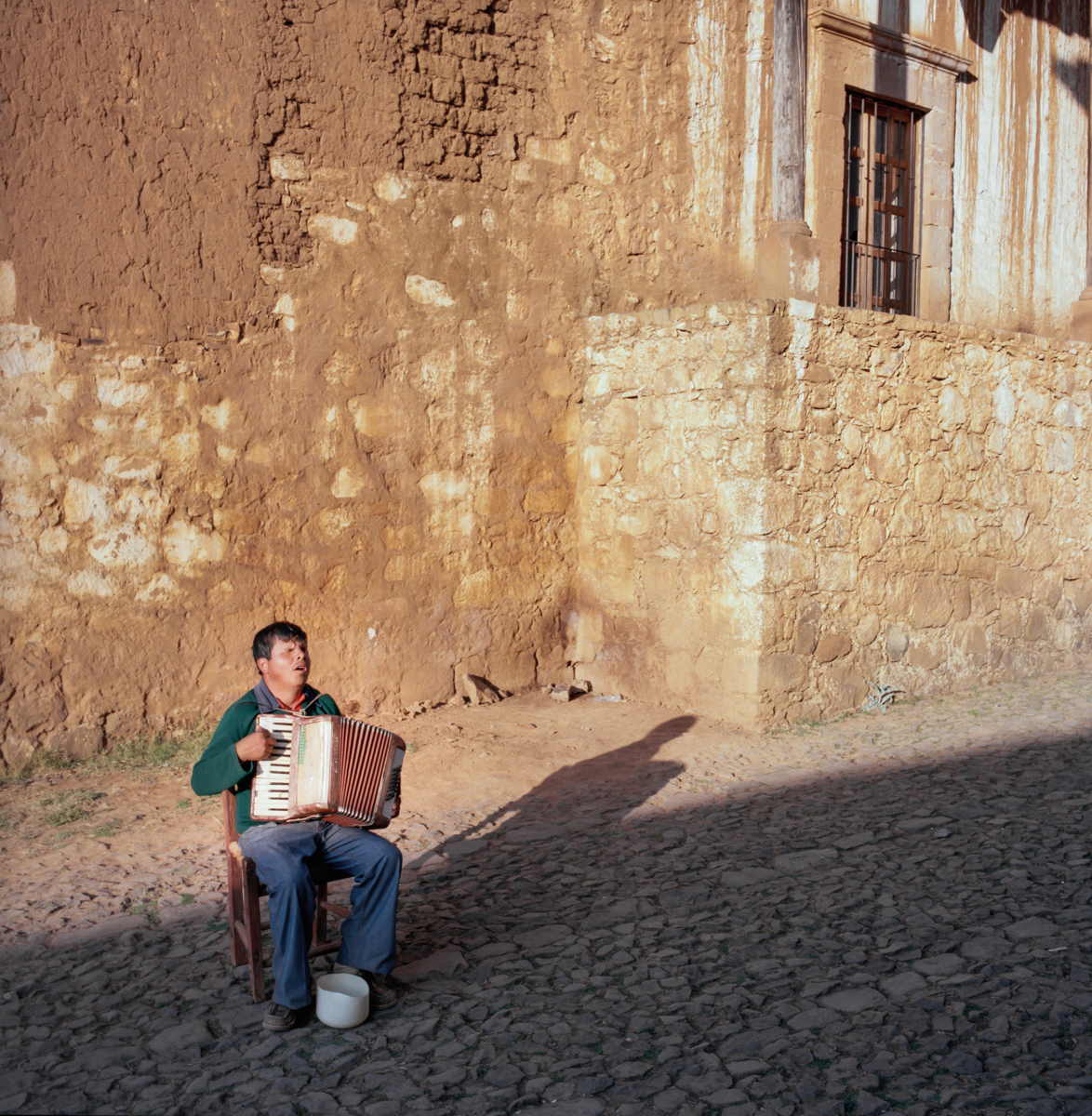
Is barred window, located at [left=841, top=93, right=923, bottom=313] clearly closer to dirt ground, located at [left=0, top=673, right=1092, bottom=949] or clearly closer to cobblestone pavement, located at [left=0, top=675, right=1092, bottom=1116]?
dirt ground, located at [left=0, top=673, right=1092, bottom=949]

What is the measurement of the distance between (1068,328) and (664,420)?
578cm

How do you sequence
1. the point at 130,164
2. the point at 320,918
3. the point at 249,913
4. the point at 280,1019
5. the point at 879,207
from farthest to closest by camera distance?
the point at 879,207, the point at 130,164, the point at 320,918, the point at 249,913, the point at 280,1019

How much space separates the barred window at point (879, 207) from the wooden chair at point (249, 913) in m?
7.11

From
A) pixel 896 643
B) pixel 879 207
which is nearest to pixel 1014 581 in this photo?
pixel 896 643

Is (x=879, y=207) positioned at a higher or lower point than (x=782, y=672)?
higher

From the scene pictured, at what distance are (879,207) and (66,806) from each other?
7677mm

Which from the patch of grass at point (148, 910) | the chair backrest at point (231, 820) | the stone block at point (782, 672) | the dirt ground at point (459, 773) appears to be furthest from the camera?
the stone block at point (782, 672)

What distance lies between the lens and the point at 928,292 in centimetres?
934

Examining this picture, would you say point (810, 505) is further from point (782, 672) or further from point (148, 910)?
point (148, 910)

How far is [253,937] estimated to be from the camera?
3.17 m

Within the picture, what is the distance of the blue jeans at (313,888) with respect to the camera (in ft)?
9.93

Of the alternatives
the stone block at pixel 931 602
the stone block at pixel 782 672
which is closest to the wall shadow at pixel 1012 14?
the stone block at pixel 931 602

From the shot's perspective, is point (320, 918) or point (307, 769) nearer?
point (307, 769)

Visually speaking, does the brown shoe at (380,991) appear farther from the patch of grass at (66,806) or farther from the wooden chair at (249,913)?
the patch of grass at (66,806)
